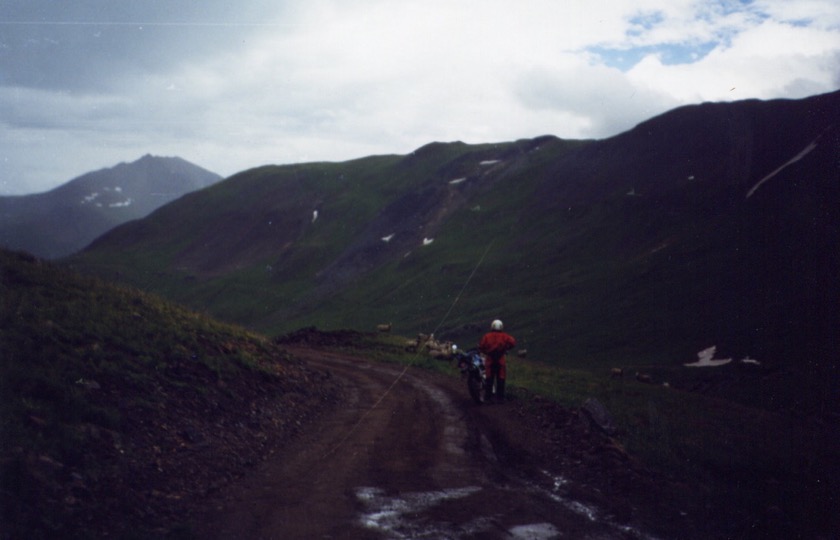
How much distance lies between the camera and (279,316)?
81.9m

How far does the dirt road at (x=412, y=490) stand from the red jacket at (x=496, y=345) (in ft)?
8.29

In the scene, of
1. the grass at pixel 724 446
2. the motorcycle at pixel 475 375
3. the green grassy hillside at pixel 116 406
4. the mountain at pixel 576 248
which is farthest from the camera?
the mountain at pixel 576 248

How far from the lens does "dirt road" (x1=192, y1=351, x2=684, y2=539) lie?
7.60 meters

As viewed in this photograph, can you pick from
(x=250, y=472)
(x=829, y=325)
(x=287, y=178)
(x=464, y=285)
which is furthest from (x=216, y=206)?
(x=250, y=472)

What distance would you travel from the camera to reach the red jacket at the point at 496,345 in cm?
1692

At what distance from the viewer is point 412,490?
9086 millimetres

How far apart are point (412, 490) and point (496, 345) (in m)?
8.19

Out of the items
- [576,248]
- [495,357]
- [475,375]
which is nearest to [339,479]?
[475,375]

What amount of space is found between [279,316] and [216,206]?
68439mm

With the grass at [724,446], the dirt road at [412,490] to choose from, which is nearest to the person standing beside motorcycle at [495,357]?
the grass at [724,446]

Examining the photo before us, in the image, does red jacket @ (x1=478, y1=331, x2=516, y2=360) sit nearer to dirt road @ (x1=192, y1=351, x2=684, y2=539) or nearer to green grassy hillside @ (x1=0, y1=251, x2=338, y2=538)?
dirt road @ (x1=192, y1=351, x2=684, y2=539)

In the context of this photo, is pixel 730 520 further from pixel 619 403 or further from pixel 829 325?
pixel 829 325

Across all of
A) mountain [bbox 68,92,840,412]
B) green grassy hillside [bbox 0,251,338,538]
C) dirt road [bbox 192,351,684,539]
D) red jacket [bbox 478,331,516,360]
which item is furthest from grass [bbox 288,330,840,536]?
mountain [bbox 68,92,840,412]

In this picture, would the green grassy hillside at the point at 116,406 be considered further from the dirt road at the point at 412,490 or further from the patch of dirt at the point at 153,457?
the dirt road at the point at 412,490
